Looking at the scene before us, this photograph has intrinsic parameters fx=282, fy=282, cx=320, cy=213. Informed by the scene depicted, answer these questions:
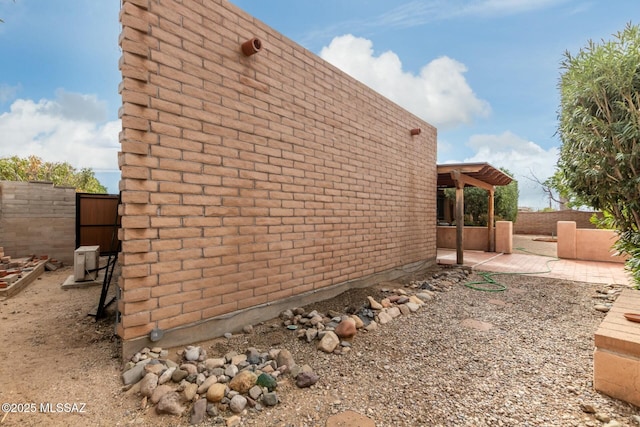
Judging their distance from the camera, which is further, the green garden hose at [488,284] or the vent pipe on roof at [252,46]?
the green garden hose at [488,284]

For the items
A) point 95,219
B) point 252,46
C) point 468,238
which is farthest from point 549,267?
point 95,219

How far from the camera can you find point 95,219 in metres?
6.40

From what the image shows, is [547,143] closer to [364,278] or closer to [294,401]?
[364,278]

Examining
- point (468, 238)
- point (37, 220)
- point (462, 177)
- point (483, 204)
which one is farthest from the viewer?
point (483, 204)

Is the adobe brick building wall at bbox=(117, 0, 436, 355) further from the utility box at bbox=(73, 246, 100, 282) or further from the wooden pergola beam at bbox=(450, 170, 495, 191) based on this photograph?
the utility box at bbox=(73, 246, 100, 282)

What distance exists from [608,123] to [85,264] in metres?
8.80

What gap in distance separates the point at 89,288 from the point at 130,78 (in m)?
4.40

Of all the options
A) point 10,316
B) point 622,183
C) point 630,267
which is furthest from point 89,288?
point 630,267

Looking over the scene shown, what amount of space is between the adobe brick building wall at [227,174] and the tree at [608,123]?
10.4ft

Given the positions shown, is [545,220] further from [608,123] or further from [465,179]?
[608,123]

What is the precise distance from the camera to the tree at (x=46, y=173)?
13.8 m

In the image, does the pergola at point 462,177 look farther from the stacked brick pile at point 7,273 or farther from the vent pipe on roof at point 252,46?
the stacked brick pile at point 7,273

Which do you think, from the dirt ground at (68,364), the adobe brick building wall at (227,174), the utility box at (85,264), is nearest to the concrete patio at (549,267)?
the adobe brick building wall at (227,174)

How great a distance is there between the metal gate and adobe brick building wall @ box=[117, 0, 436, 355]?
4.79 m
